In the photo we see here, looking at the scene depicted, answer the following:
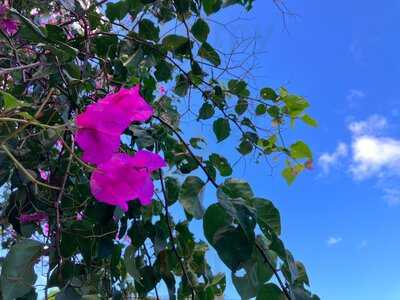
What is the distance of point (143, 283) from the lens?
88 centimetres

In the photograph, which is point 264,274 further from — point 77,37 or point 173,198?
point 77,37

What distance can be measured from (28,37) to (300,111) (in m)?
0.58

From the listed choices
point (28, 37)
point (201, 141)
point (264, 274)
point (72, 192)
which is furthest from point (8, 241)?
point (264, 274)

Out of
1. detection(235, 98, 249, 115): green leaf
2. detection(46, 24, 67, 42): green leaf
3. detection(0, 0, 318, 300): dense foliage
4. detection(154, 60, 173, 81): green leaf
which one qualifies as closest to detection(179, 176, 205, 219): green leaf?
detection(0, 0, 318, 300): dense foliage

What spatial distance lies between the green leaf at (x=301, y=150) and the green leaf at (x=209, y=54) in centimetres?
22

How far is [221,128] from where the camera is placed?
1.09 m

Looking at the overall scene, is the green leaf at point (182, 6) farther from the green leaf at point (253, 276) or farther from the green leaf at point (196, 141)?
the green leaf at point (253, 276)

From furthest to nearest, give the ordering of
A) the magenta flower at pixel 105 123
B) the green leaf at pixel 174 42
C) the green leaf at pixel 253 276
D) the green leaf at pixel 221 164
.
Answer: the green leaf at pixel 174 42 → the green leaf at pixel 221 164 → the green leaf at pixel 253 276 → the magenta flower at pixel 105 123

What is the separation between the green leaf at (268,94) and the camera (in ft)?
3.77

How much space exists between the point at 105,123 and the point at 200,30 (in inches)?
20.5

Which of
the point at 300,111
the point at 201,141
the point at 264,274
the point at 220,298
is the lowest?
the point at 264,274

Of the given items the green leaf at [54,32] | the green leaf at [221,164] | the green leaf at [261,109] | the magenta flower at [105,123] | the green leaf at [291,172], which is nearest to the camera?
the magenta flower at [105,123]

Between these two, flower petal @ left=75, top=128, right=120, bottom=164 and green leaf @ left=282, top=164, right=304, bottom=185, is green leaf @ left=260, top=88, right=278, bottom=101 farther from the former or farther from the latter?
flower petal @ left=75, top=128, right=120, bottom=164

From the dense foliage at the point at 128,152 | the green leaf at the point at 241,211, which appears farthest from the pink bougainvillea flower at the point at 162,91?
the green leaf at the point at 241,211
